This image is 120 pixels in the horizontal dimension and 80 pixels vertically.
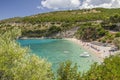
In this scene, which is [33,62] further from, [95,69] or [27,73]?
[95,69]

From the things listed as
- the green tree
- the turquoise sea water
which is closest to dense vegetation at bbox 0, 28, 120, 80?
the green tree

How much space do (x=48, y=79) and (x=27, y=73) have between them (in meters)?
4.05

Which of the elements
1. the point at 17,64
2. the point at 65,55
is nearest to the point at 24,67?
the point at 17,64

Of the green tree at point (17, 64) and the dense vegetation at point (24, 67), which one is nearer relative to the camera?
the green tree at point (17, 64)

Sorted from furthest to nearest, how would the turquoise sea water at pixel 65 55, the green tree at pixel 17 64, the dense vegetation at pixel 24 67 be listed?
the turquoise sea water at pixel 65 55 < the dense vegetation at pixel 24 67 < the green tree at pixel 17 64

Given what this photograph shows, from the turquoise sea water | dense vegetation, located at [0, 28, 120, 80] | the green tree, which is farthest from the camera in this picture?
the turquoise sea water

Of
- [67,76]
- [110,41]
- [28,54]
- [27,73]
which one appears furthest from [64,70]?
[110,41]

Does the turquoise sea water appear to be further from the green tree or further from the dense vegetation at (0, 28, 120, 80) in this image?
the green tree

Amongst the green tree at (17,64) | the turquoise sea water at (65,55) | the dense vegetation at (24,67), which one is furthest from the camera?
the turquoise sea water at (65,55)

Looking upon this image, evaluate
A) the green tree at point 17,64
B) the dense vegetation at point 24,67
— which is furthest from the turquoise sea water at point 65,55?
the green tree at point 17,64

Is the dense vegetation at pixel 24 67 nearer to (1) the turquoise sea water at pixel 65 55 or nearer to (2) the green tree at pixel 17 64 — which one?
(2) the green tree at pixel 17 64

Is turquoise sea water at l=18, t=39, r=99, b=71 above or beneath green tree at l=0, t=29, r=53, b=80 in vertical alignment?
beneath

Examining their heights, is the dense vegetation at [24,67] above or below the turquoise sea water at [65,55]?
above

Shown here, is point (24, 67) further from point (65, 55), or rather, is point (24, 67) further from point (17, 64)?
point (65, 55)
